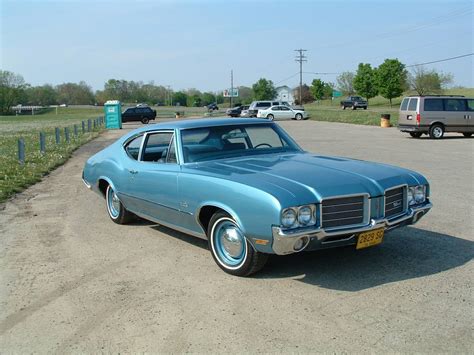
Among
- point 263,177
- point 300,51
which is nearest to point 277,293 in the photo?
point 263,177

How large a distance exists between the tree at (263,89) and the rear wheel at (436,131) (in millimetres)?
110799

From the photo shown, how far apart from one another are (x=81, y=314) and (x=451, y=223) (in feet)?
15.8

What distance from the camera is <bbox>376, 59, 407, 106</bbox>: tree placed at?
7906 cm

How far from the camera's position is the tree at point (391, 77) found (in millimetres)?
79062

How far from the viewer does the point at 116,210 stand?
22.4 feet

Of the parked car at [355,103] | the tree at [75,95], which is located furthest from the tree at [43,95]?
the parked car at [355,103]

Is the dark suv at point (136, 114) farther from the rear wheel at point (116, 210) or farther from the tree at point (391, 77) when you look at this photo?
the tree at point (391, 77)

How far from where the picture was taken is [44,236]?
6367 mm

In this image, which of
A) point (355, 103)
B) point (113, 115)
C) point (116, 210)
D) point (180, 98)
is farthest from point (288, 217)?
point (180, 98)

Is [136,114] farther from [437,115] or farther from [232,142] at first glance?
[232,142]

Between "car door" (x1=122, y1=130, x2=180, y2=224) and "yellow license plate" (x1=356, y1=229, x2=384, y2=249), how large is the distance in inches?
75.3

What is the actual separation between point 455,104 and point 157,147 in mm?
18550

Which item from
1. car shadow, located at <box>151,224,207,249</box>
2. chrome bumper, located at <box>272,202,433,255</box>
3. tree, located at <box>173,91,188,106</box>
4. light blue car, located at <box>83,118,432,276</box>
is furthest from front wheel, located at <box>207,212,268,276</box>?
tree, located at <box>173,91,188,106</box>

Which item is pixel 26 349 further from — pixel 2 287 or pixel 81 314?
pixel 2 287
